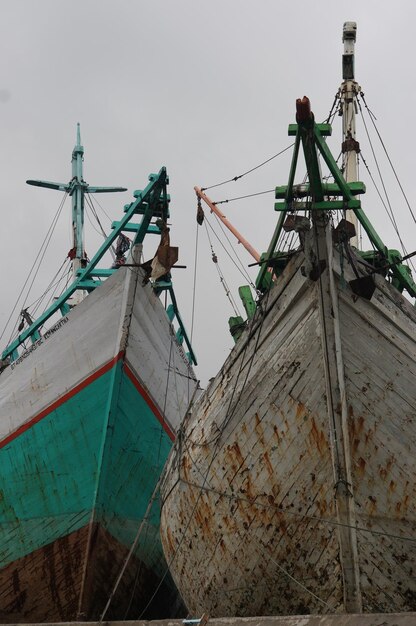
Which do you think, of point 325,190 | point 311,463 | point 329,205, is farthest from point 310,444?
point 325,190

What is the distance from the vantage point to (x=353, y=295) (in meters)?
9.50

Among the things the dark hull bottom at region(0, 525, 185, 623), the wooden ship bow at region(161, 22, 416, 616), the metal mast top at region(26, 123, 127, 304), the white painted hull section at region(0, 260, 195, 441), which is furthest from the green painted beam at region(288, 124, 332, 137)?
the metal mast top at region(26, 123, 127, 304)

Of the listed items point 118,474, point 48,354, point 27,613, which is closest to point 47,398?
point 48,354

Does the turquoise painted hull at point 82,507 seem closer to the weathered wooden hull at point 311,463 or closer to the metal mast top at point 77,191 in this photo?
the weathered wooden hull at point 311,463

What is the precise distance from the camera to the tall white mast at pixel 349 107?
690 inches

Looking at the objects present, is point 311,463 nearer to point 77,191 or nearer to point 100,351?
point 100,351

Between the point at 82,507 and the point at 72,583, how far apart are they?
102cm

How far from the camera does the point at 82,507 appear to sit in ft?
40.0

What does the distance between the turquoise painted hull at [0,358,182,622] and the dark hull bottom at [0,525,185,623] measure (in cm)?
1

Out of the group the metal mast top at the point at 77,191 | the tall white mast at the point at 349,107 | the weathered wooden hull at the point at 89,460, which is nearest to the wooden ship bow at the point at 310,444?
the weathered wooden hull at the point at 89,460

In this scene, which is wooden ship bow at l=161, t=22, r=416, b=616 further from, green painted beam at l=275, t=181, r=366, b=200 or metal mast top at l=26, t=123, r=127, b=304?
metal mast top at l=26, t=123, r=127, b=304

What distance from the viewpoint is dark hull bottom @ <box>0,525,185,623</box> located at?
11750mm

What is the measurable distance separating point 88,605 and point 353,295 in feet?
18.3

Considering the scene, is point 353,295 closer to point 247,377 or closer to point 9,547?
point 247,377
